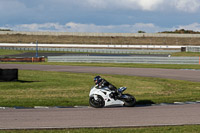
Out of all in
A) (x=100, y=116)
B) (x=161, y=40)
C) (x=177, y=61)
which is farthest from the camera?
(x=161, y=40)

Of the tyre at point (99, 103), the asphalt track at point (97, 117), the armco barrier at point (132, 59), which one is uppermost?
the armco barrier at point (132, 59)

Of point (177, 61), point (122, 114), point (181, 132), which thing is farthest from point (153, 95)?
point (177, 61)

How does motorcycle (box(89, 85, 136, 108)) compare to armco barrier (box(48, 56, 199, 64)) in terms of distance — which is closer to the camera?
motorcycle (box(89, 85, 136, 108))

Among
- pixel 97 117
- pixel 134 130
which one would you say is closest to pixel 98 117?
pixel 97 117

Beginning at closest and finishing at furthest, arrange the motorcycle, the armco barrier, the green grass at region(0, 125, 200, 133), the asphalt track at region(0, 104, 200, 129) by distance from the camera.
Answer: the green grass at region(0, 125, 200, 133)
the asphalt track at region(0, 104, 200, 129)
the motorcycle
the armco barrier

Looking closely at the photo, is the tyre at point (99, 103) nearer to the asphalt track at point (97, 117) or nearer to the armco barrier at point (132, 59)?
the asphalt track at point (97, 117)

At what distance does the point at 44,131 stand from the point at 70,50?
222 feet

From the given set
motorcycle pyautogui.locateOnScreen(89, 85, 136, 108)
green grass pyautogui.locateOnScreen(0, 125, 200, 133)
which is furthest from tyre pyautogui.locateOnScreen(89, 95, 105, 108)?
green grass pyautogui.locateOnScreen(0, 125, 200, 133)

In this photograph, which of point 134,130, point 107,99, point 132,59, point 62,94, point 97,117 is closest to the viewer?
point 134,130

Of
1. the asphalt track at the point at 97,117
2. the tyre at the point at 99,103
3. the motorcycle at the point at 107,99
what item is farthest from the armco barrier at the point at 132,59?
the tyre at the point at 99,103

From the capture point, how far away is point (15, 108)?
1277cm

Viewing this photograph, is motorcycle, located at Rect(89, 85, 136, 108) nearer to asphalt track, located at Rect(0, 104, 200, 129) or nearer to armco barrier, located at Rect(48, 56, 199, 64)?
asphalt track, located at Rect(0, 104, 200, 129)

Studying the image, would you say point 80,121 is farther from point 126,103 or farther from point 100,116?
point 126,103

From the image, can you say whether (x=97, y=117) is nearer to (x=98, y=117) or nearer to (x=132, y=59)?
(x=98, y=117)
